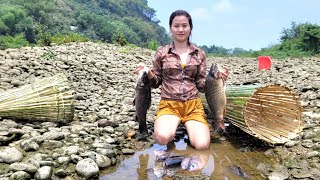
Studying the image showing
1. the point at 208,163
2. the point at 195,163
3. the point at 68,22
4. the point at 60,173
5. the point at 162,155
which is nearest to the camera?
the point at 60,173

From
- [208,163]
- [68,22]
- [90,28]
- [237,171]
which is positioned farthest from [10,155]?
[90,28]

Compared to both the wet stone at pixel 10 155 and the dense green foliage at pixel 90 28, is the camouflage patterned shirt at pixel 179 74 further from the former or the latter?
the dense green foliage at pixel 90 28

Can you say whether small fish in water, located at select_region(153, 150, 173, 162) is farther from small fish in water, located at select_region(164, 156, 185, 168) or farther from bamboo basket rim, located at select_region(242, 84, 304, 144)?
bamboo basket rim, located at select_region(242, 84, 304, 144)

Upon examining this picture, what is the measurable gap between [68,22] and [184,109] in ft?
309

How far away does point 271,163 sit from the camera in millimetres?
4723

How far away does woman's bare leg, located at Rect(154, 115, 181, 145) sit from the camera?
5.09m

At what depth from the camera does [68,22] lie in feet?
310

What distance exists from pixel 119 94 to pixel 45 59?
3.58 m

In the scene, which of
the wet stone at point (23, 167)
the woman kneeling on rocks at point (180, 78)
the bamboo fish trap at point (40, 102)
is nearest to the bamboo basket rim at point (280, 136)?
the woman kneeling on rocks at point (180, 78)

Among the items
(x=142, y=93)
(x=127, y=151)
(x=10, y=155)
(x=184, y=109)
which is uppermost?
(x=142, y=93)

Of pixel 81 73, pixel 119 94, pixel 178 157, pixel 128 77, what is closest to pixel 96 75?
pixel 81 73

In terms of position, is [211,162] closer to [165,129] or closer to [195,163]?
[195,163]

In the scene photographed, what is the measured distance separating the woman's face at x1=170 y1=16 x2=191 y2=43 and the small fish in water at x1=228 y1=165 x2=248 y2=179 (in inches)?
78.4

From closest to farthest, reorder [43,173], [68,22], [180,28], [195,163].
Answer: [43,173] → [195,163] → [180,28] → [68,22]
